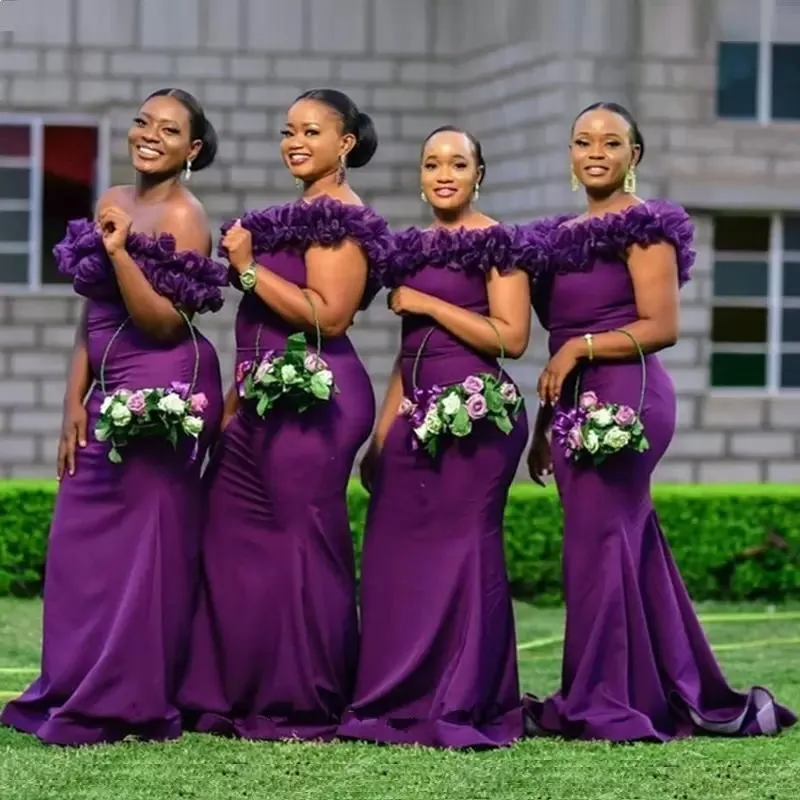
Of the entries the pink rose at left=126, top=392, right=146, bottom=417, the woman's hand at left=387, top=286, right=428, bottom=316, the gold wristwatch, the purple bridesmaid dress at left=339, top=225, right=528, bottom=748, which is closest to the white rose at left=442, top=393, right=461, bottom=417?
the purple bridesmaid dress at left=339, top=225, right=528, bottom=748

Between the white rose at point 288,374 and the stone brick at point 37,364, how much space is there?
327 inches

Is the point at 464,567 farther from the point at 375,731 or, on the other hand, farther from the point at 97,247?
the point at 97,247

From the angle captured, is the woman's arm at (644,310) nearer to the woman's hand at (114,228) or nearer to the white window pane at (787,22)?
the woman's hand at (114,228)

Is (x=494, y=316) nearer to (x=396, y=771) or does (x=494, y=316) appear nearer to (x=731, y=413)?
(x=396, y=771)

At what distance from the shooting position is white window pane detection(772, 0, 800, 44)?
13.9 m

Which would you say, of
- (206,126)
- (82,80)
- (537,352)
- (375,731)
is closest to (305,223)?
A: (206,126)

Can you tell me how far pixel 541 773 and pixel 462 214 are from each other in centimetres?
190

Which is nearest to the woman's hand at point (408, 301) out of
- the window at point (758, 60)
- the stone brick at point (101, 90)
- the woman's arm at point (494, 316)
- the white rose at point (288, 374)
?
the woman's arm at point (494, 316)

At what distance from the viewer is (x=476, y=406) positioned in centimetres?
666

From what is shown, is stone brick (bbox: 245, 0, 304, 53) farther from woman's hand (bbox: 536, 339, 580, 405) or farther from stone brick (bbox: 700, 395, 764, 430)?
woman's hand (bbox: 536, 339, 580, 405)

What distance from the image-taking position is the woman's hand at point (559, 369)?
675cm

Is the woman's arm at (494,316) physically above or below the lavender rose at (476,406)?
above

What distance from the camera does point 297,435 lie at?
22.1 ft

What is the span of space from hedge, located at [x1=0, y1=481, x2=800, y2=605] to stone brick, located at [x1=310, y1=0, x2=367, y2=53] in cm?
406
